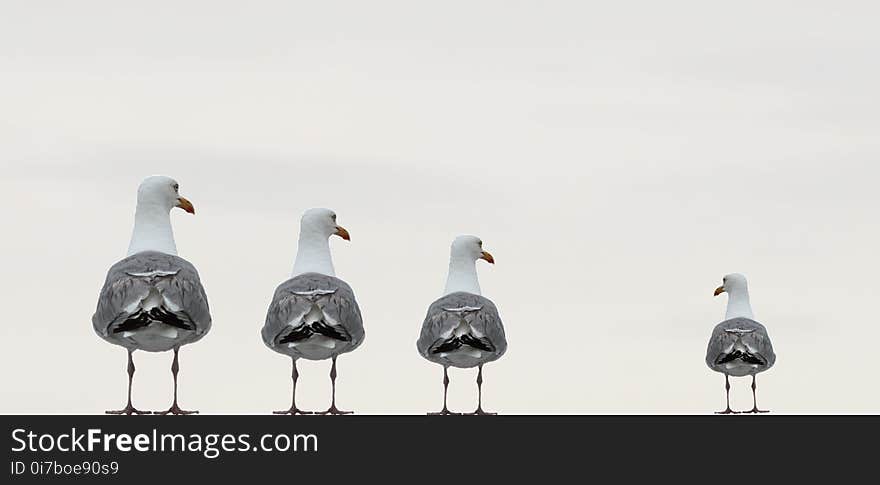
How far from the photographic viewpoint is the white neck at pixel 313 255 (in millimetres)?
31078

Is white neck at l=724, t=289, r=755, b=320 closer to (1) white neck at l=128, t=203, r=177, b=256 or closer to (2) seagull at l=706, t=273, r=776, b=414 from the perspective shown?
(2) seagull at l=706, t=273, r=776, b=414

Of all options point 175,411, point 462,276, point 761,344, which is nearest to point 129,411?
point 175,411

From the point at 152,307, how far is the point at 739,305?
47.4ft

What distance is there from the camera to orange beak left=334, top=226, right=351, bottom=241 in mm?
31917

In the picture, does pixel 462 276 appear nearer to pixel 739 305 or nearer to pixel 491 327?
pixel 491 327

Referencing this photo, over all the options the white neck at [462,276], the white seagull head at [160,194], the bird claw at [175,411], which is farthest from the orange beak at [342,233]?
the bird claw at [175,411]

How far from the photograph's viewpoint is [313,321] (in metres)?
29.2

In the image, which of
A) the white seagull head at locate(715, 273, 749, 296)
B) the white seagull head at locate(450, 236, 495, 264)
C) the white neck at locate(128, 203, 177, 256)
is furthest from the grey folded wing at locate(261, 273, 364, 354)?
the white seagull head at locate(715, 273, 749, 296)

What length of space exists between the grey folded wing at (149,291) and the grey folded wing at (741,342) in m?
11.6
